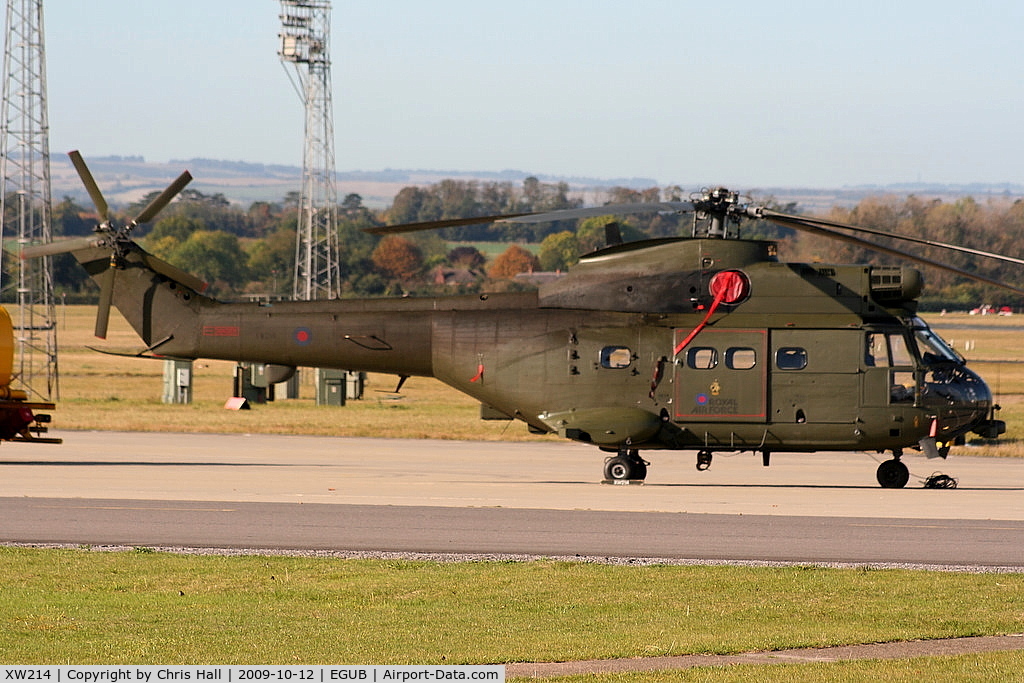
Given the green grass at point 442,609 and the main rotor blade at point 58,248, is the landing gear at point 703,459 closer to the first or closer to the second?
the green grass at point 442,609

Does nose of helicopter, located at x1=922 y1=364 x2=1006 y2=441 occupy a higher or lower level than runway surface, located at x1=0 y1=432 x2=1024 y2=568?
higher

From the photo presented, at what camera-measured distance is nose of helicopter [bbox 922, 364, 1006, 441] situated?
21812 millimetres

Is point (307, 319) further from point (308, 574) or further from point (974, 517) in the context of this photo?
point (974, 517)

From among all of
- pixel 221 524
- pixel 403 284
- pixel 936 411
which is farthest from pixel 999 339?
pixel 221 524

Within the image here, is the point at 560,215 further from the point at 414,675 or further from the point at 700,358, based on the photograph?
the point at 414,675

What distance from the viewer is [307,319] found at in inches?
929

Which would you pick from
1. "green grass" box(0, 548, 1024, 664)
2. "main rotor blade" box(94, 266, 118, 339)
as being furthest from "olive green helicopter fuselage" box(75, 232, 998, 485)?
"green grass" box(0, 548, 1024, 664)

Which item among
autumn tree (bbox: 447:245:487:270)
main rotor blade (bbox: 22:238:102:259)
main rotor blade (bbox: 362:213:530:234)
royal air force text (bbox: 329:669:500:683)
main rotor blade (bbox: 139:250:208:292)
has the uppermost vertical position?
main rotor blade (bbox: 362:213:530:234)

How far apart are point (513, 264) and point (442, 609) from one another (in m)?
121

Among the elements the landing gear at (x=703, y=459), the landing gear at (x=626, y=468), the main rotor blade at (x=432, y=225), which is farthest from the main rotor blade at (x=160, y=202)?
the landing gear at (x=703, y=459)

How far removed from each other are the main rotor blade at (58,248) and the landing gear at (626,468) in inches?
415

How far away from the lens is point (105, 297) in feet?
81.9

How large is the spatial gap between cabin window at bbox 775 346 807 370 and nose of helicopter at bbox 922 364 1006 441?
2067 mm

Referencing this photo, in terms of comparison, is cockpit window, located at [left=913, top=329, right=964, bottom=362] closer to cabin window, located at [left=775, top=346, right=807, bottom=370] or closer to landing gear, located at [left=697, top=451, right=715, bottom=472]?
cabin window, located at [left=775, top=346, right=807, bottom=370]
